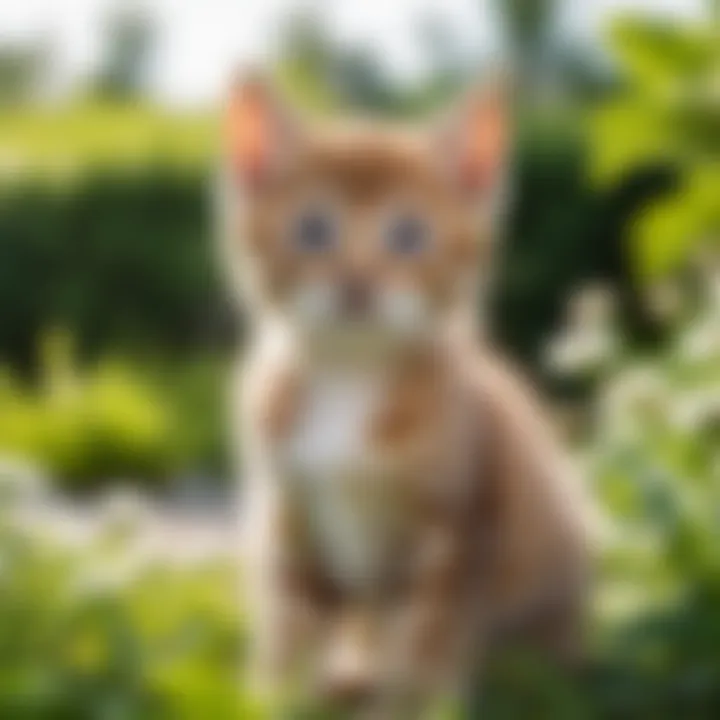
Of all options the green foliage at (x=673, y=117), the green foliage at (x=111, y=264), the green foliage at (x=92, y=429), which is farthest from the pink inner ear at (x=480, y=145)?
the green foliage at (x=111, y=264)

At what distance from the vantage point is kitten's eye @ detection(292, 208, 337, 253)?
184 cm

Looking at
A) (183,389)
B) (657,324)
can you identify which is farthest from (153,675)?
(183,389)

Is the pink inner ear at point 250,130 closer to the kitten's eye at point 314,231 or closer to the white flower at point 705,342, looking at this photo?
the kitten's eye at point 314,231

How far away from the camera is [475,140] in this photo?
1.87m

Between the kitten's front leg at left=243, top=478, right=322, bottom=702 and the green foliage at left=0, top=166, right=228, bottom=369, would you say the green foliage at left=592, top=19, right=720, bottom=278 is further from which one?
the green foliage at left=0, top=166, right=228, bottom=369

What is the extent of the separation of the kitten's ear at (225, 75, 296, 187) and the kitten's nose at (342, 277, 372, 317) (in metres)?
0.16

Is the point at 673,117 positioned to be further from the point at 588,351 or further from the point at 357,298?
the point at 357,298

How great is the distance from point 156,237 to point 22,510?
13.1 feet

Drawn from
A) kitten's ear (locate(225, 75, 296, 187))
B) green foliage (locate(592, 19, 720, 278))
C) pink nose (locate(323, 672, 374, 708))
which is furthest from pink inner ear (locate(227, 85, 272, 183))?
green foliage (locate(592, 19, 720, 278))

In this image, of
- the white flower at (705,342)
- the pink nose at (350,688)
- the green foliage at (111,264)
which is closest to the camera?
the pink nose at (350,688)

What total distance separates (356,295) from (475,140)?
214 millimetres

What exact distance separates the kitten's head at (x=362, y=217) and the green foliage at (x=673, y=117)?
0.67m

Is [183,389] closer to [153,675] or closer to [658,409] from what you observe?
[658,409]

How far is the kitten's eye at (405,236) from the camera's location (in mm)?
1833
